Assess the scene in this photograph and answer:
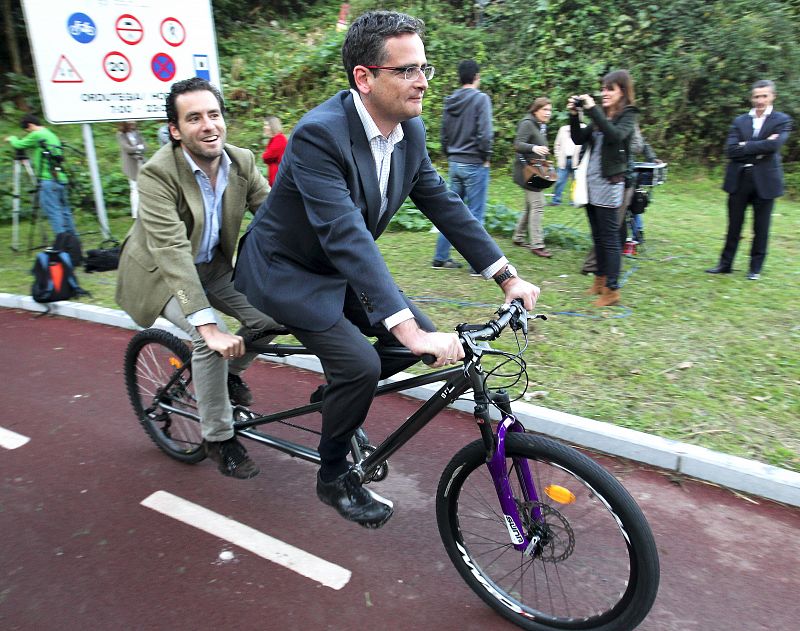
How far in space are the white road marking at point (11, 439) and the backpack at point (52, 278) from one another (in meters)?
2.89

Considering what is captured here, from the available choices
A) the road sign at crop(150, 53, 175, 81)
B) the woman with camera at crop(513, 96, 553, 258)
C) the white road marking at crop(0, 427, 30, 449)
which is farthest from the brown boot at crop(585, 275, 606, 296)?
the road sign at crop(150, 53, 175, 81)

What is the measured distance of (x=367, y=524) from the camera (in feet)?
9.32

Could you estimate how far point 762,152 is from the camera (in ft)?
22.2

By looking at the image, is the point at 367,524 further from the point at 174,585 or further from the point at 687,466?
the point at 687,466

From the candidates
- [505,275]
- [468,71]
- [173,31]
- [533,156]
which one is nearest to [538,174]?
[533,156]

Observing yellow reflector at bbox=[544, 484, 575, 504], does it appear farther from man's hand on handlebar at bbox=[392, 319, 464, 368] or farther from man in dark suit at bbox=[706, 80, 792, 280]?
man in dark suit at bbox=[706, 80, 792, 280]

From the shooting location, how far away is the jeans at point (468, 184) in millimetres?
7547

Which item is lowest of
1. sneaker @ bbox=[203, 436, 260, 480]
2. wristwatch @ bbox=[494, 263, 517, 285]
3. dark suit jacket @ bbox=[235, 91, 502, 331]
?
sneaker @ bbox=[203, 436, 260, 480]

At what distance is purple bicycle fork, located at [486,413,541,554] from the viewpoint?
2.42m

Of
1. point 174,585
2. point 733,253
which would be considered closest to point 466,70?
point 733,253

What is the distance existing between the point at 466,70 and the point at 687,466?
5277 millimetres

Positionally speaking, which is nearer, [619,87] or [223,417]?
[223,417]

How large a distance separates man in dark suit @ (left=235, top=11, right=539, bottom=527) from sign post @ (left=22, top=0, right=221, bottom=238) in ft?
20.8

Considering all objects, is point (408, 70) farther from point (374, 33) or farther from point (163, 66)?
point (163, 66)
